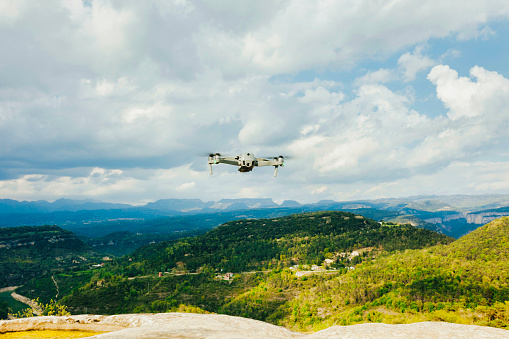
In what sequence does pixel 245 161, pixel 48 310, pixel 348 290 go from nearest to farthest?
pixel 245 161 < pixel 348 290 < pixel 48 310

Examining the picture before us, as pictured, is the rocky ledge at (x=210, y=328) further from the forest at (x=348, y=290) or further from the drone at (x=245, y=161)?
Answer: the forest at (x=348, y=290)

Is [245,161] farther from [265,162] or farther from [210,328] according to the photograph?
[210,328]

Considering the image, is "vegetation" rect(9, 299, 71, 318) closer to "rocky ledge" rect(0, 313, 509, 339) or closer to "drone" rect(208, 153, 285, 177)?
"rocky ledge" rect(0, 313, 509, 339)

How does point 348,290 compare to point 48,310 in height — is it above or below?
above

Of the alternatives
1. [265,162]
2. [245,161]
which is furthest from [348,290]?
[245,161]

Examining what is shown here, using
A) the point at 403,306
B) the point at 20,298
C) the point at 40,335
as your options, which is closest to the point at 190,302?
the point at 403,306

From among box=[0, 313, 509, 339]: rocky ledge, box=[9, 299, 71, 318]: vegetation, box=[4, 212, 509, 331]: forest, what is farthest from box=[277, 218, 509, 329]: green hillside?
box=[9, 299, 71, 318]: vegetation

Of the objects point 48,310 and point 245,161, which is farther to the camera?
point 48,310
